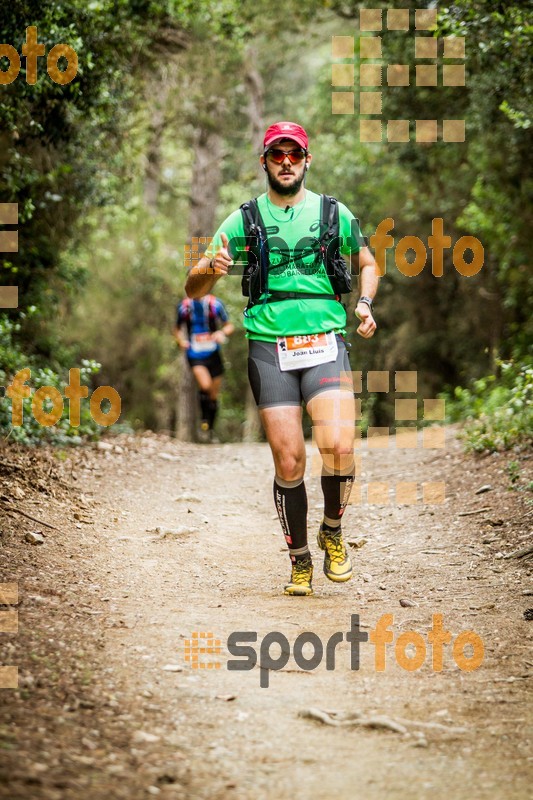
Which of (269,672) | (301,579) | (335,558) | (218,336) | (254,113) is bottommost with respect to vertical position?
(269,672)

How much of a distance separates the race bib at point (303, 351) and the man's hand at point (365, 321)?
0.23 meters

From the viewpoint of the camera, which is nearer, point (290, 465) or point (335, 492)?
point (290, 465)

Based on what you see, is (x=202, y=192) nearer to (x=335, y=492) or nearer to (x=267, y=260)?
(x=267, y=260)

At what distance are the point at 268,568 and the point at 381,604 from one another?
1.13m

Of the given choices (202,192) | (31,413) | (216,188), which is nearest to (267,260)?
(31,413)

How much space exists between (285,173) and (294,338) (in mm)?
964

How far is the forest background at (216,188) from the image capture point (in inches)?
354

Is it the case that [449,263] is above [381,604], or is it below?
above

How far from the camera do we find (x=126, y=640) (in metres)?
4.14

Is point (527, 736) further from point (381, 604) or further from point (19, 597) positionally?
point (19, 597)

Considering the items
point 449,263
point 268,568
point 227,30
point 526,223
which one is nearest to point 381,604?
point 268,568
